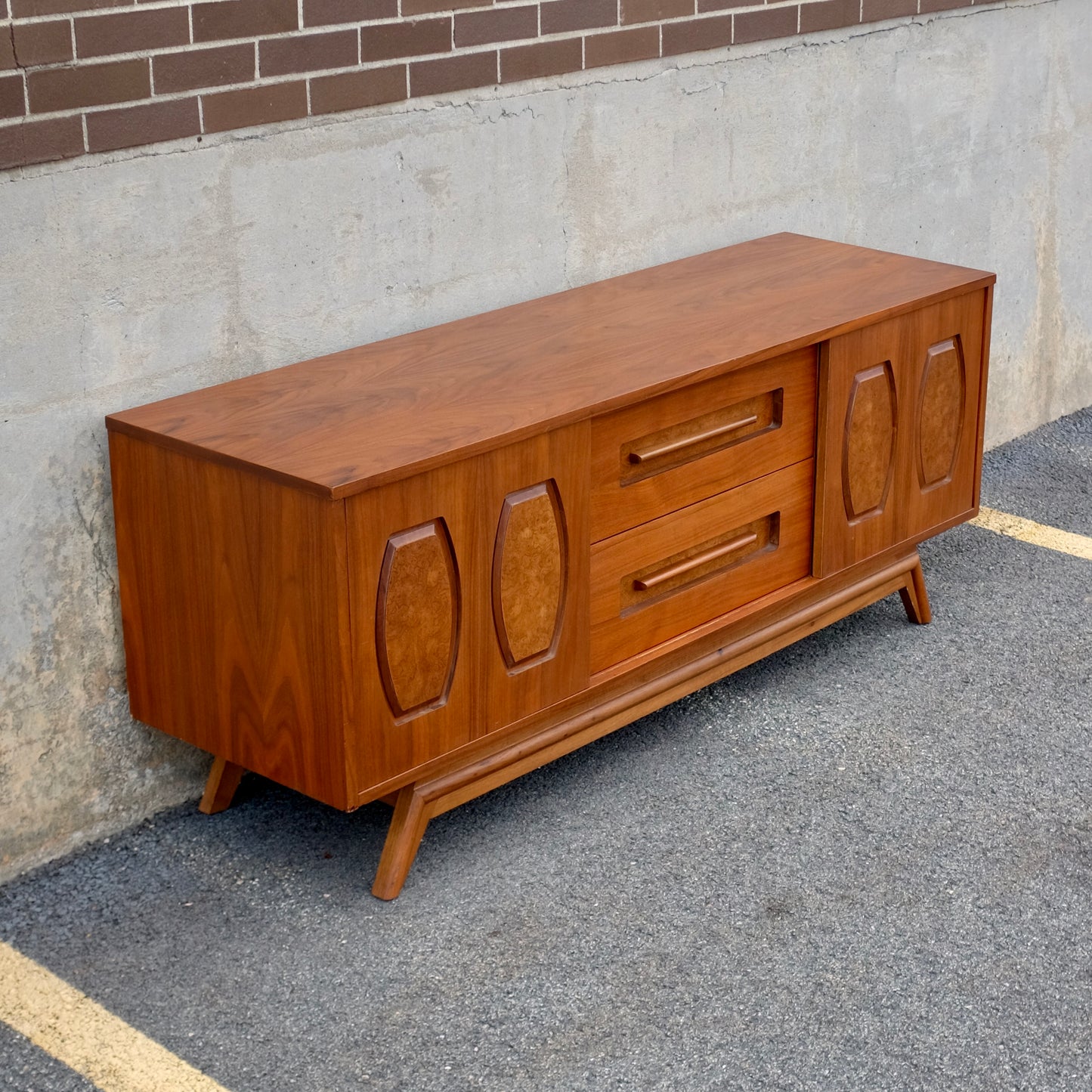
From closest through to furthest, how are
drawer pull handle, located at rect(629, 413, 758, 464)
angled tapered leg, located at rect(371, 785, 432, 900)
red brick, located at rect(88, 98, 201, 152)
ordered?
red brick, located at rect(88, 98, 201, 152), angled tapered leg, located at rect(371, 785, 432, 900), drawer pull handle, located at rect(629, 413, 758, 464)

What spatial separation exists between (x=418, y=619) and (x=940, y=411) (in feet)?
4.88

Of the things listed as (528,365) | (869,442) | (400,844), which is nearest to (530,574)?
(528,365)

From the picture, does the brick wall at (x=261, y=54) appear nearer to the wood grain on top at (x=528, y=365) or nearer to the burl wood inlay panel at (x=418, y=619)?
the wood grain on top at (x=528, y=365)

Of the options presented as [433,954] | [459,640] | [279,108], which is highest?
[279,108]

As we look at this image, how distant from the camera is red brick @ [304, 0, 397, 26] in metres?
2.95

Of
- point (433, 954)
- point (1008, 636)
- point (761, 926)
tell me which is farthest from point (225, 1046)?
point (1008, 636)

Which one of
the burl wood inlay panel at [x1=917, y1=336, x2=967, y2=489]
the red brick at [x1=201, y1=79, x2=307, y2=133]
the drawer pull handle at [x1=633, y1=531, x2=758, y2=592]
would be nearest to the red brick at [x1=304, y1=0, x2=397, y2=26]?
the red brick at [x1=201, y1=79, x2=307, y2=133]

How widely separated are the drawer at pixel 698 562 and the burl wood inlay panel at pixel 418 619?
372 mm

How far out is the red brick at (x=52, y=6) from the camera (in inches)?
101

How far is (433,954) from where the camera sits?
8.95 feet

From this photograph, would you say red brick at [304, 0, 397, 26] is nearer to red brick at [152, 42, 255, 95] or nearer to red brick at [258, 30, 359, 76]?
red brick at [258, 30, 359, 76]

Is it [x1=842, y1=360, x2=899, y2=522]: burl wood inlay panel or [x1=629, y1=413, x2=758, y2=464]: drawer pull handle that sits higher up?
[x1=629, y1=413, x2=758, y2=464]: drawer pull handle

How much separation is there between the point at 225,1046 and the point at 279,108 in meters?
Answer: 1.63

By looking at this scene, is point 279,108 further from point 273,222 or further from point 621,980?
point 621,980
